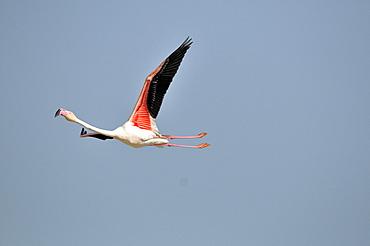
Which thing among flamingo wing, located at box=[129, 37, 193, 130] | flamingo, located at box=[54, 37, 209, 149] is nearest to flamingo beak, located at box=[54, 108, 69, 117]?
flamingo, located at box=[54, 37, 209, 149]

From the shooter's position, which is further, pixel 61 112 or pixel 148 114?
pixel 148 114

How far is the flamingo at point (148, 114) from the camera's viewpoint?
26.0m

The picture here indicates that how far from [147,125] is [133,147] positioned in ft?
3.65

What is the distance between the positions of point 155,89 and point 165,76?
0.69 meters

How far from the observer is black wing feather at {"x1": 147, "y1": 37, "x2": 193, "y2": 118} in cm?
2616

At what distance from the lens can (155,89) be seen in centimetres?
2641

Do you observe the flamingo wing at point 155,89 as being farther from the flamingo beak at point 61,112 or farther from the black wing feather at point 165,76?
the flamingo beak at point 61,112

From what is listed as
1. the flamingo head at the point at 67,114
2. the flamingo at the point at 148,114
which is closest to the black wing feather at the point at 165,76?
the flamingo at the point at 148,114

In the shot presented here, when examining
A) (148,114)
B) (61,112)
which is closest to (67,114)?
(61,112)

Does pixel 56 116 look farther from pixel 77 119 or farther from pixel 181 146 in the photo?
pixel 181 146

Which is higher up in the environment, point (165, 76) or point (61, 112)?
point (165, 76)

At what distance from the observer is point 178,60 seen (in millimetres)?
26391

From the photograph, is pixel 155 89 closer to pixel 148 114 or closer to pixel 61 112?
pixel 148 114

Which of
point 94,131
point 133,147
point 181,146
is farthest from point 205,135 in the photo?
point 94,131
